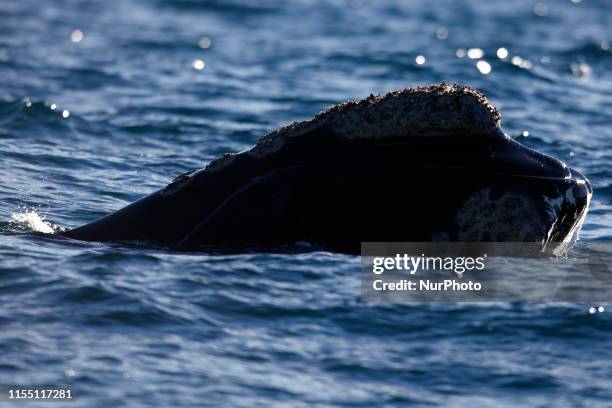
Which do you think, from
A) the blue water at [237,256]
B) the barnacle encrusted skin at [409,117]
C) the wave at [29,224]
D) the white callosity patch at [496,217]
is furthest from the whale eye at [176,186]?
the white callosity patch at [496,217]

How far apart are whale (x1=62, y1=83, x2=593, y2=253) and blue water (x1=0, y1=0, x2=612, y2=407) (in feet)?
0.98

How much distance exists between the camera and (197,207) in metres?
9.07

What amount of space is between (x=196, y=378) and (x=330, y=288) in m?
1.79

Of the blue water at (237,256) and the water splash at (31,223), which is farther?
the water splash at (31,223)

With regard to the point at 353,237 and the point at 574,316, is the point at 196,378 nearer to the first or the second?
the point at 353,237

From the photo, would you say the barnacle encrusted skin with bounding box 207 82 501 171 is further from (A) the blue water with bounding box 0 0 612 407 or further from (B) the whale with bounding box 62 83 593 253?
(A) the blue water with bounding box 0 0 612 407

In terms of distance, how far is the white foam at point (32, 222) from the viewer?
10273mm

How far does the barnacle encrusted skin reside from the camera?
28.8ft

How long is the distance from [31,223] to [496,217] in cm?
400
